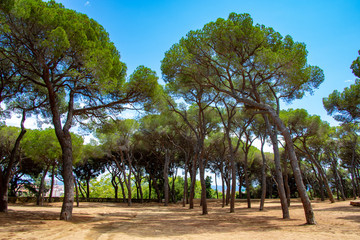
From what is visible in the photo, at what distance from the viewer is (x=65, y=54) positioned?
850 centimetres

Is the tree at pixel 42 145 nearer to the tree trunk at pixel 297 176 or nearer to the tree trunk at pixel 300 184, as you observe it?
the tree trunk at pixel 297 176

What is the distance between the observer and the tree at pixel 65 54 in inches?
301

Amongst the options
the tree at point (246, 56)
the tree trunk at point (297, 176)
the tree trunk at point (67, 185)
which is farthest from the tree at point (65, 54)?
the tree trunk at point (297, 176)

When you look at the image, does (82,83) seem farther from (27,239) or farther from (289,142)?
(289,142)

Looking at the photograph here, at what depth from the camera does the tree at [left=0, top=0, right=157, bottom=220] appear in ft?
25.1

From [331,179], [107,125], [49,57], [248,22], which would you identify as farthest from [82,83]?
[331,179]

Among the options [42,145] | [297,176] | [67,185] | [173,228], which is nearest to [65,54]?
[67,185]

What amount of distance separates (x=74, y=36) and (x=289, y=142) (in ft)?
26.1

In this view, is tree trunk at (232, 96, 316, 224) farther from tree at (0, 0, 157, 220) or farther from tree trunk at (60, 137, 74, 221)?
tree trunk at (60, 137, 74, 221)

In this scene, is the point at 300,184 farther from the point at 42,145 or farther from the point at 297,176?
the point at 42,145

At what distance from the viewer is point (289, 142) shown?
7383mm

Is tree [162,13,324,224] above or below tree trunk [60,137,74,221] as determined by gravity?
above

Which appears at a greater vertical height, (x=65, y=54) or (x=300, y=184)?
(x=65, y=54)

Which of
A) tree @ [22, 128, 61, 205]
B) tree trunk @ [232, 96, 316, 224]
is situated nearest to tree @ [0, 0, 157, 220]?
tree trunk @ [232, 96, 316, 224]
